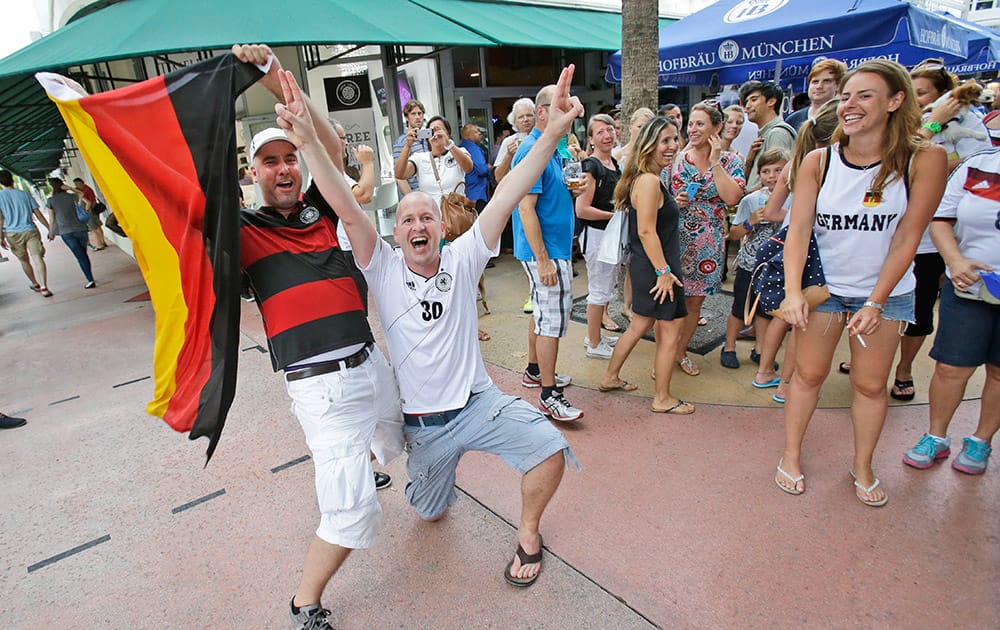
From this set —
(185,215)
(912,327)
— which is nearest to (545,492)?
(185,215)

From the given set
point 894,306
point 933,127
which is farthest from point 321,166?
point 933,127

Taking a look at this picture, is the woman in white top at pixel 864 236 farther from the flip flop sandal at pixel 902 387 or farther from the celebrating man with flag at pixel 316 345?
the celebrating man with flag at pixel 316 345

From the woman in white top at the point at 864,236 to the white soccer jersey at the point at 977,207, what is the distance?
1.35 ft

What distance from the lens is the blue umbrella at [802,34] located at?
194 inches

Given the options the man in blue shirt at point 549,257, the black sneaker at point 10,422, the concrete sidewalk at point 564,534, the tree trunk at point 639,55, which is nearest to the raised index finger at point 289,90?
the man in blue shirt at point 549,257

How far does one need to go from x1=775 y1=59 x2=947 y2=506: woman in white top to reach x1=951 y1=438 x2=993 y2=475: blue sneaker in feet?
1.73

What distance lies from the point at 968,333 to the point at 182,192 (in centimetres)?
349

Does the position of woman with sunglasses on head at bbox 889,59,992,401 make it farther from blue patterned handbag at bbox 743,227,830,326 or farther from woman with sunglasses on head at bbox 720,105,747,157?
woman with sunglasses on head at bbox 720,105,747,157

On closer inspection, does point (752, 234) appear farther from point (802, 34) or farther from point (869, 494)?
point (802, 34)

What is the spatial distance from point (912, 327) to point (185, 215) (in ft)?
13.5

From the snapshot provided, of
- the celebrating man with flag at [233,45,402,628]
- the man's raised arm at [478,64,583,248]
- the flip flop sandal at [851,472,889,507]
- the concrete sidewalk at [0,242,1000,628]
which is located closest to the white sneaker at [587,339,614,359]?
the concrete sidewalk at [0,242,1000,628]

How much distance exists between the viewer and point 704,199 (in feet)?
12.8

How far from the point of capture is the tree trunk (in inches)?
223

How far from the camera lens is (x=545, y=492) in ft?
7.53
